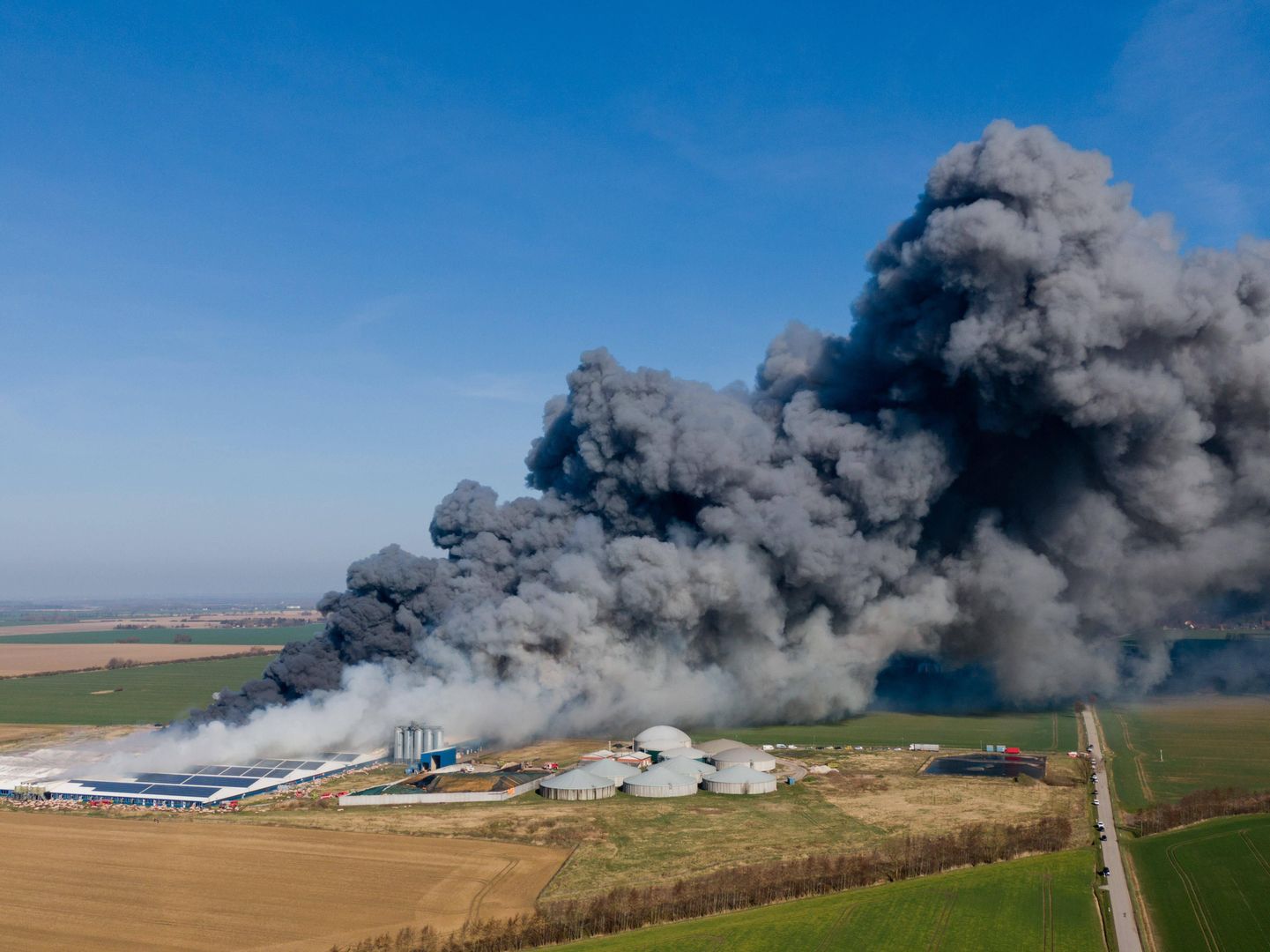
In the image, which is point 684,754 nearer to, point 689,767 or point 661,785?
point 689,767

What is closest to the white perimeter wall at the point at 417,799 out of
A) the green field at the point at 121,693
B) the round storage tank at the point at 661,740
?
the round storage tank at the point at 661,740

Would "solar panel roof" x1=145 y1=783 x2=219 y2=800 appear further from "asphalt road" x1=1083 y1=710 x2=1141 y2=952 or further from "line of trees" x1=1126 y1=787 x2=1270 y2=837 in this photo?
"line of trees" x1=1126 y1=787 x2=1270 y2=837

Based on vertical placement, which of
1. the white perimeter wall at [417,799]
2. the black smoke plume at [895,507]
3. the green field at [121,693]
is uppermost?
the black smoke plume at [895,507]

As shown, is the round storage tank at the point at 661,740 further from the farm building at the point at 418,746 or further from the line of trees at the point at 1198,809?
the line of trees at the point at 1198,809

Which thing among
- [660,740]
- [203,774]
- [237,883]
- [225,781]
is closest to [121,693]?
[203,774]

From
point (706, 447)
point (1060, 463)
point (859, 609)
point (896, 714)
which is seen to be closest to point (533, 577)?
point (706, 447)

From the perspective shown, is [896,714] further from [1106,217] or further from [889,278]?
[1106,217]

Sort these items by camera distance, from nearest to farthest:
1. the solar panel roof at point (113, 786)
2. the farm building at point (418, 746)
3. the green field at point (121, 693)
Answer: the solar panel roof at point (113, 786) → the farm building at point (418, 746) → the green field at point (121, 693)
